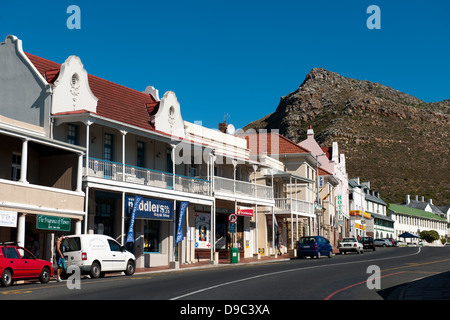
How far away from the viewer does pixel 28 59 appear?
27.7 metres

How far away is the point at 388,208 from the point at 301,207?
221 feet

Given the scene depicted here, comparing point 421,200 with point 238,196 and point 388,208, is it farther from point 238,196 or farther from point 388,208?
point 238,196

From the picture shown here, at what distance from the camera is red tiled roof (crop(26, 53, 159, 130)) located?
29000 millimetres

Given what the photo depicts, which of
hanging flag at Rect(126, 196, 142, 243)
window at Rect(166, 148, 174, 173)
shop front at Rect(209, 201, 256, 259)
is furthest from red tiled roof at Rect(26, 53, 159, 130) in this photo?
shop front at Rect(209, 201, 256, 259)

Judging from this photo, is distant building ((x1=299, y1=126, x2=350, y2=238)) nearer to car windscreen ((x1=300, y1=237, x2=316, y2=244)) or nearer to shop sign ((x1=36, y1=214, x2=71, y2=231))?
car windscreen ((x1=300, y1=237, x2=316, y2=244))

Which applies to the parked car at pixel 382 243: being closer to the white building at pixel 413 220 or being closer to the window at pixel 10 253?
the white building at pixel 413 220

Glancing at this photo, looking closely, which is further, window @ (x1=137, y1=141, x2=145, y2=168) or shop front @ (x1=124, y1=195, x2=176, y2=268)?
window @ (x1=137, y1=141, x2=145, y2=168)

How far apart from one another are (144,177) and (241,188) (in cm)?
1064

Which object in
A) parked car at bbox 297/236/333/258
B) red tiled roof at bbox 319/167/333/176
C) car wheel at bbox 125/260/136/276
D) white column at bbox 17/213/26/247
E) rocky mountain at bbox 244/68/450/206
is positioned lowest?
car wheel at bbox 125/260/136/276

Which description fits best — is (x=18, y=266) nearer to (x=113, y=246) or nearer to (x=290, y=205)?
(x=113, y=246)

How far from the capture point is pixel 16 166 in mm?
25609

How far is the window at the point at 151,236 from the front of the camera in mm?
32750

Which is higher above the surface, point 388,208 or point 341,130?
point 341,130

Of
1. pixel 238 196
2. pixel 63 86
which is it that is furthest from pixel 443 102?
pixel 63 86
